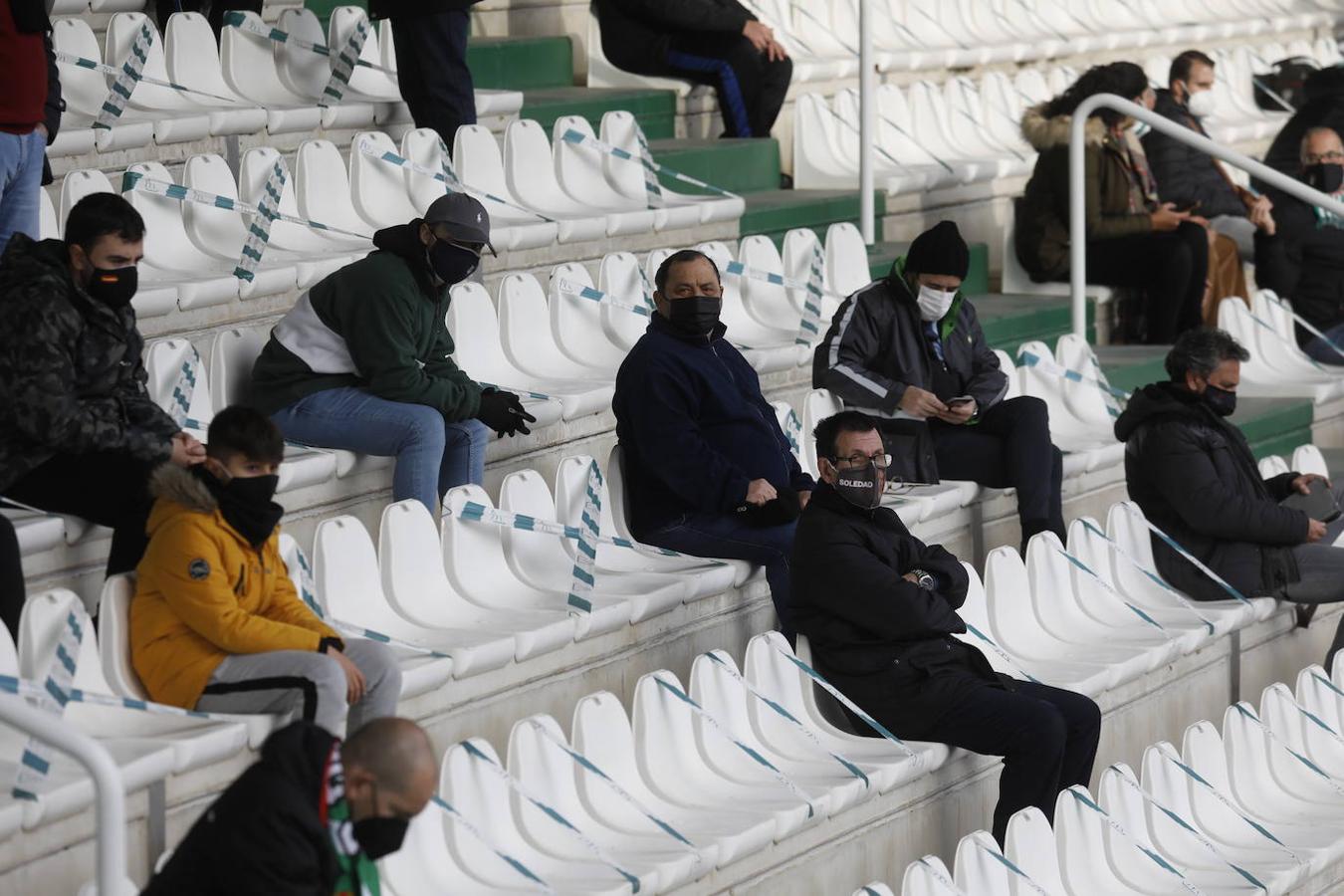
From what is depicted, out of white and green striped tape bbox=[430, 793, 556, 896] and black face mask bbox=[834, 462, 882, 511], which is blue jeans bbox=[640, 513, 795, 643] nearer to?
black face mask bbox=[834, 462, 882, 511]

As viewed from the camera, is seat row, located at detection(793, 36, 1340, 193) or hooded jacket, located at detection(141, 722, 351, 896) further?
seat row, located at detection(793, 36, 1340, 193)

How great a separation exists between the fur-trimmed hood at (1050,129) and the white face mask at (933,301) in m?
1.74

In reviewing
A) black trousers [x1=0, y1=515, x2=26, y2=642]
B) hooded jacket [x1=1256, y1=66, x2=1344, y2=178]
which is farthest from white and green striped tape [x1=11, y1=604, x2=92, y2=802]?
hooded jacket [x1=1256, y1=66, x2=1344, y2=178]

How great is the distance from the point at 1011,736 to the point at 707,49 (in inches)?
125

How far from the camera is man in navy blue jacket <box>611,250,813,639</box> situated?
5.04m

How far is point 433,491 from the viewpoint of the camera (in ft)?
16.0

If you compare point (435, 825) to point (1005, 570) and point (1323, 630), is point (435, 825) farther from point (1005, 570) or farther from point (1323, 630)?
point (1323, 630)

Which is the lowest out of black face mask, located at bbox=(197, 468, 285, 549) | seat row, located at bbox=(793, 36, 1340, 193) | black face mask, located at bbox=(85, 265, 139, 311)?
seat row, located at bbox=(793, 36, 1340, 193)

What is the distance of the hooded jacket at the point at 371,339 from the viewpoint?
4875mm

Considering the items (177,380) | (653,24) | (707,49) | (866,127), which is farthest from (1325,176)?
(177,380)

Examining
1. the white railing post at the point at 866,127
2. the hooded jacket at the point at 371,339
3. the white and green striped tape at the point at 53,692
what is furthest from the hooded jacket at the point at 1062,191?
the white and green striped tape at the point at 53,692

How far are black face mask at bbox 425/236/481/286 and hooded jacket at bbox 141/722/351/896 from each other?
213cm

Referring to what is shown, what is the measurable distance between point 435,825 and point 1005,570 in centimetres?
201

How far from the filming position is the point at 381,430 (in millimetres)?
4840
